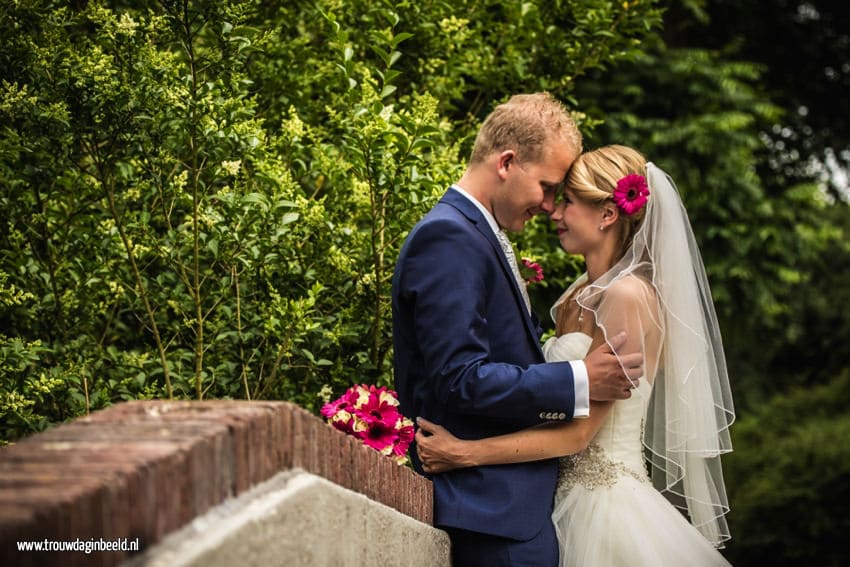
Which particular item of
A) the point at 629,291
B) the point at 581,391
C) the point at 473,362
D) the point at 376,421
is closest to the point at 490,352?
the point at 473,362

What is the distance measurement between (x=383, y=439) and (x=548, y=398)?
69cm

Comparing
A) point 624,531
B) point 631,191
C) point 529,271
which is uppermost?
point 631,191

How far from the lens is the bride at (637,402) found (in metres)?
3.38

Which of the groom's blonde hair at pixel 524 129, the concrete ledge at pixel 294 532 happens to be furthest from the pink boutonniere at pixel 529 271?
the concrete ledge at pixel 294 532

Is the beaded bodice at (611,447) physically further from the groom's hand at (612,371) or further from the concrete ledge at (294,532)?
the concrete ledge at (294,532)

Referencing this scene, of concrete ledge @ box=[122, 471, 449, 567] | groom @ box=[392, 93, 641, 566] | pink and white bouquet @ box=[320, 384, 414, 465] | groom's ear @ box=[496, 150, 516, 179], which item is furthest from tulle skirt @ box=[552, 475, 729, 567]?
groom's ear @ box=[496, 150, 516, 179]

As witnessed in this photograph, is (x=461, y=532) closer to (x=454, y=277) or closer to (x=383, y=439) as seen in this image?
(x=383, y=439)

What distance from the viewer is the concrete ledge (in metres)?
1.58

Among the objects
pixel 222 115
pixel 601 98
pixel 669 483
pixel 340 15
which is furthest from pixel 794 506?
pixel 222 115

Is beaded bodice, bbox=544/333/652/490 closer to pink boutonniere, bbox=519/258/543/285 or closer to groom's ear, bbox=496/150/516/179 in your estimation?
pink boutonniere, bbox=519/258/543/285

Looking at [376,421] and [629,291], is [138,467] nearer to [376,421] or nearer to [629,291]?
[376,421]

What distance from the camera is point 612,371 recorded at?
325 centimetres

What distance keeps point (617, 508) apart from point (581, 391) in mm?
601

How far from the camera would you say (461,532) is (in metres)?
3.30
